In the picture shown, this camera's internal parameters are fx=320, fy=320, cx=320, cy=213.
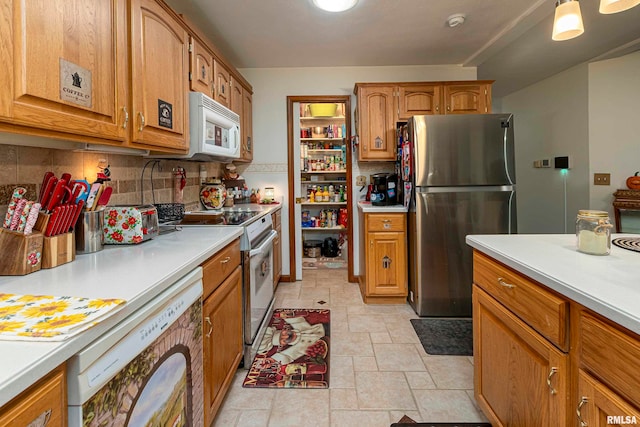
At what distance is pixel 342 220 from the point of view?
4344mm

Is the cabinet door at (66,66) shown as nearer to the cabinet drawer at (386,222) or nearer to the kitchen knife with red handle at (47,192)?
the kitchen knife with red handle at (47,192)

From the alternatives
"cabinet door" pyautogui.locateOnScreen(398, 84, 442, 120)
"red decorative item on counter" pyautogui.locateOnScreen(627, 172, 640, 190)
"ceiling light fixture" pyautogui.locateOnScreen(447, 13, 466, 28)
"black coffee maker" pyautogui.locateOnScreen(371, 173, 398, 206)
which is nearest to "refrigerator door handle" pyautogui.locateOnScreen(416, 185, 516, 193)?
"black coffee maker" pyautogui.locateOnScreen(371, 173, 398, 206)

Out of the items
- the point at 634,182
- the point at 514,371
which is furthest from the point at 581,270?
the point at 634,182

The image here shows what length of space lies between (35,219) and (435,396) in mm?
1940

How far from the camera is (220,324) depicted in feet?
4.89

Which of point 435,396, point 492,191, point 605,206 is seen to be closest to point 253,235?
point 435,396

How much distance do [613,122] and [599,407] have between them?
4137 millimetres

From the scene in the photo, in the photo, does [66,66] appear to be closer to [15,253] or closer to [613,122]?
[15,253]

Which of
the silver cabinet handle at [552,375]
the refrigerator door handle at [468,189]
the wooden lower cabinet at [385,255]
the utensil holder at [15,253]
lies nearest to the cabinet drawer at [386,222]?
the wooden lower cabinet at [385,255]

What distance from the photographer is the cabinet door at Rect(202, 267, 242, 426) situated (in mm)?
1336

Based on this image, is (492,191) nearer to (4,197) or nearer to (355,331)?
(355,331)

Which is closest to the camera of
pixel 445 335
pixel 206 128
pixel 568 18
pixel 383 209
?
pixel 568 18

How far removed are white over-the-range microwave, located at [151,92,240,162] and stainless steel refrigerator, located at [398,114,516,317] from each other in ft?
5.04

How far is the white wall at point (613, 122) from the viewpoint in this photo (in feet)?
11.6
